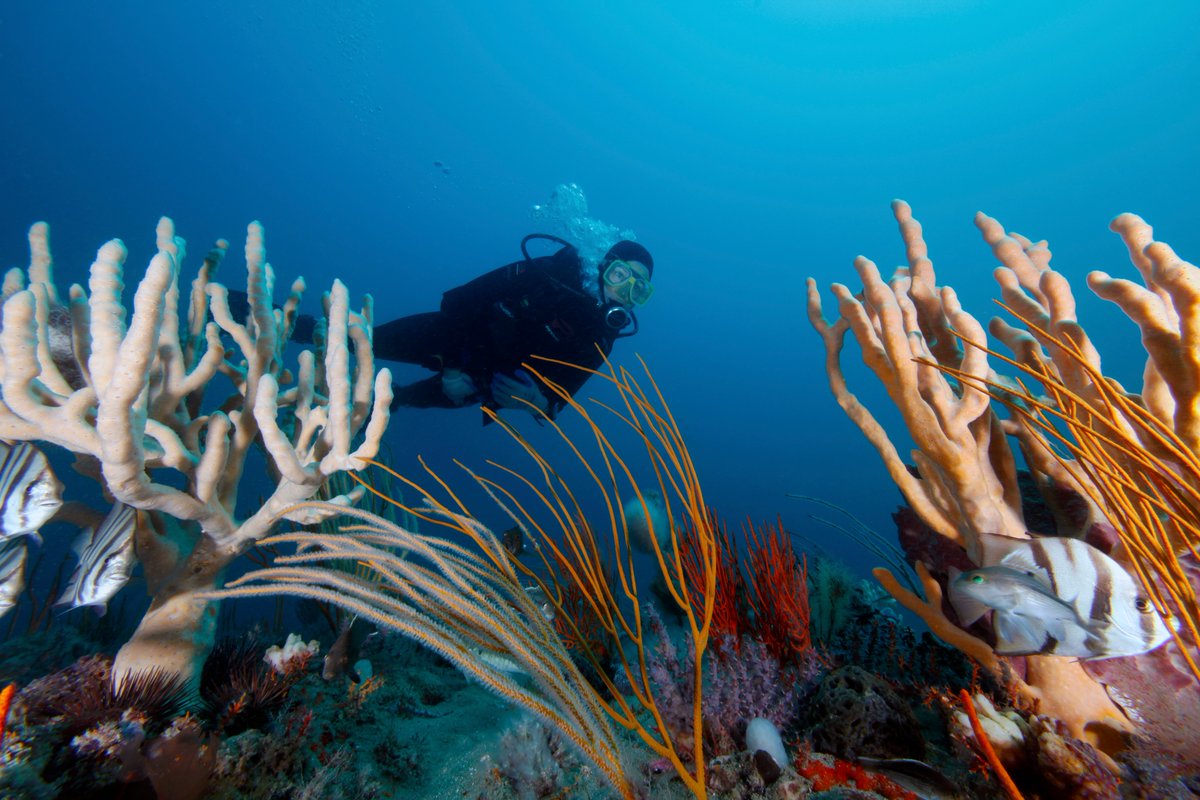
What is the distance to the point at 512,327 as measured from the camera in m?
7.16

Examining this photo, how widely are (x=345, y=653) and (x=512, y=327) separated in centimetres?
492

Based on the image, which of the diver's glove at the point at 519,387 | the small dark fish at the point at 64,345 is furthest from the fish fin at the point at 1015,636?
the diver's glove at the point at 519,387

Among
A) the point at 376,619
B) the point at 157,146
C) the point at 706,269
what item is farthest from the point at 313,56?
the point at 376,619

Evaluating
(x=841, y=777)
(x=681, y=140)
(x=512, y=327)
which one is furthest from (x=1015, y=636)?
(x=681, y=140)

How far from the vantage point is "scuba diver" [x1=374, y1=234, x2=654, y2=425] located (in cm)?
709

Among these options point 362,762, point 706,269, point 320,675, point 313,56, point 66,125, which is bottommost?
point 362,762

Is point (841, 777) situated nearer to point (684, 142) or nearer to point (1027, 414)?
point (1027, 414)

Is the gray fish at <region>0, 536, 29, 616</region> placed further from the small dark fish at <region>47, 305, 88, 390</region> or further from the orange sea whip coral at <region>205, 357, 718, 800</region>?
the orange sea whip coral at <region>205, 357, 718, 800</region>

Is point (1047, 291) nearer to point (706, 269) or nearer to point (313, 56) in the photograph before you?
point (313, 56)

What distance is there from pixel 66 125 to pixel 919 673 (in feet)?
222

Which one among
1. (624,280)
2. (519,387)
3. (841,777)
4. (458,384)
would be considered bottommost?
(841,777)

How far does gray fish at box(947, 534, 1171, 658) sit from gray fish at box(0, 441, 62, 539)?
3.59 meters

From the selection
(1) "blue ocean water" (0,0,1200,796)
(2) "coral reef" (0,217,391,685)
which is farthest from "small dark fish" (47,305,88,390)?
(1) "blue ocean water" (0,0,1200,796)

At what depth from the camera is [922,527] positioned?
2553 millimetres
